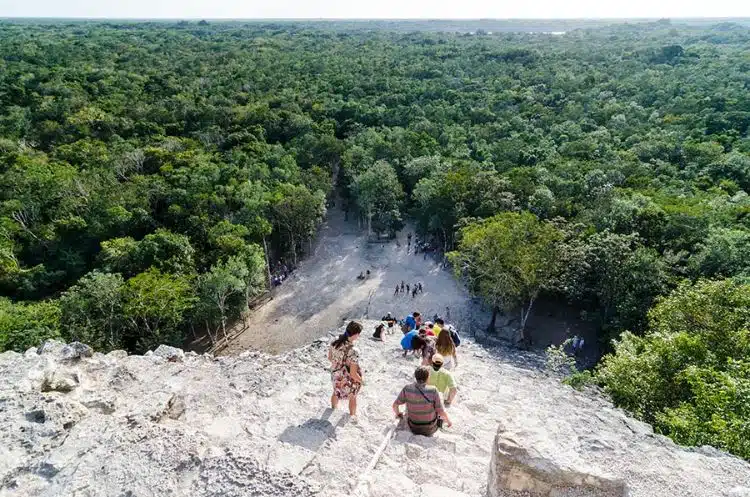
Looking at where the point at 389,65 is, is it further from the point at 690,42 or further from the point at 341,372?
the point at 690,42

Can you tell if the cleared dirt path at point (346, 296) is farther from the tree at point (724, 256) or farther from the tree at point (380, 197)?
the tree at point (724, 256)

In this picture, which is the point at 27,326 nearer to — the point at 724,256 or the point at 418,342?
the point at 418,342

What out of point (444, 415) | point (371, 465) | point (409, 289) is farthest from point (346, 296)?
point (371, 465)

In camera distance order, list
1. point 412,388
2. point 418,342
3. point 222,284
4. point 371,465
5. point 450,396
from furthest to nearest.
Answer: point 222,284, point 418,342, point 450,396, point 412,388, point 371,465

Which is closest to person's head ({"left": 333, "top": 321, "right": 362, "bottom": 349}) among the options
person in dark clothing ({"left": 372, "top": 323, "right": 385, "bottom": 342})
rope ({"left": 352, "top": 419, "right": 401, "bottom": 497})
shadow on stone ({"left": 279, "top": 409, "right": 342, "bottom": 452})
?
shadow on stone ({"left": 279, "top": 409, "right": 342, "bottom": 452})

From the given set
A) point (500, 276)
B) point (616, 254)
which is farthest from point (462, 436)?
point (616, 254)
